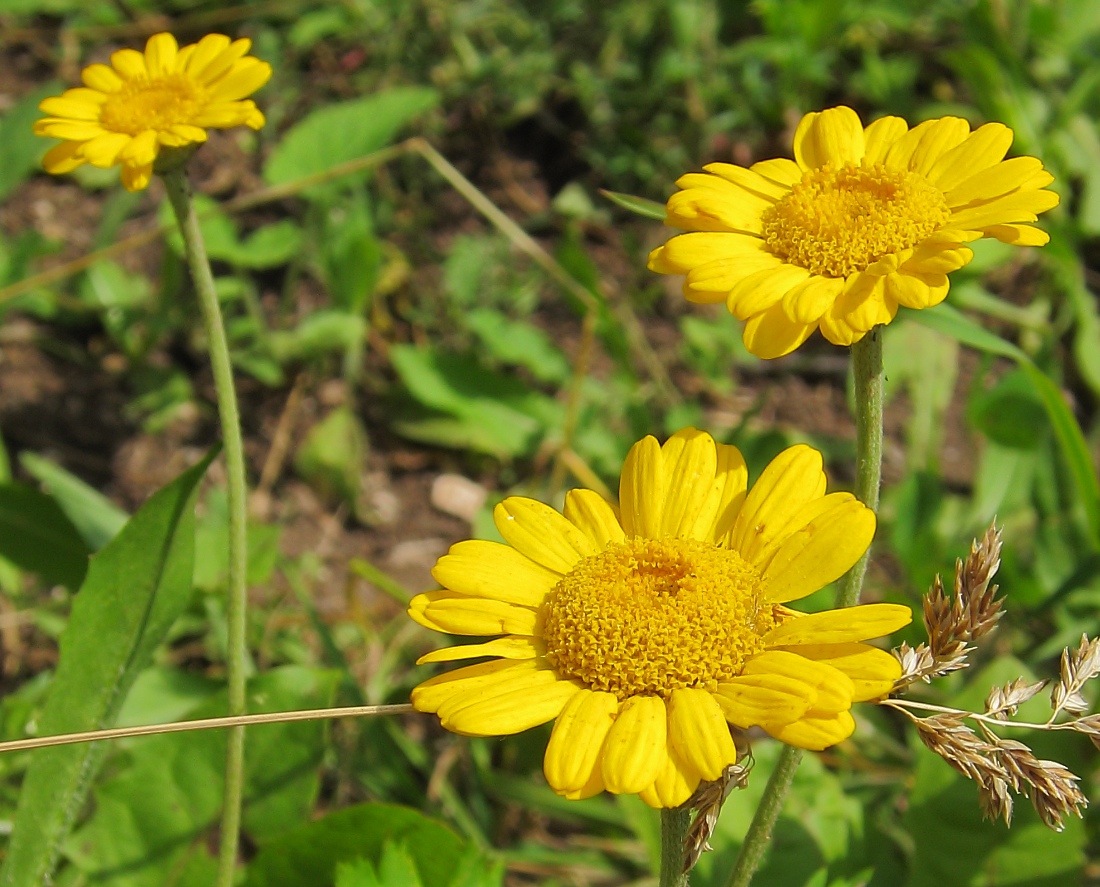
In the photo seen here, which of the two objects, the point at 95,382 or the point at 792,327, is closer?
the point at 792,327

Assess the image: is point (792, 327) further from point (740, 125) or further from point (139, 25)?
point (139, 25)

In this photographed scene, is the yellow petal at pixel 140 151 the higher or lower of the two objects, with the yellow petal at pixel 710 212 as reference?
higher

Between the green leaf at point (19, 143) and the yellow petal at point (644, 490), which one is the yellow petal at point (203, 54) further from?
the green leaf at point (19, 143)

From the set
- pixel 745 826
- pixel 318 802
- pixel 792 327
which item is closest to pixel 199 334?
pixel 318 802

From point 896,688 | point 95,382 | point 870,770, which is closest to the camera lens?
point 896,688

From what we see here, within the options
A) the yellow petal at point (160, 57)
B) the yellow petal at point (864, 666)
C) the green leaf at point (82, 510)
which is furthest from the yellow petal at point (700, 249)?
the green leaf at point (82, 510)

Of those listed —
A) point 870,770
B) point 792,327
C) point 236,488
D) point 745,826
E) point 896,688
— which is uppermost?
point 792,327

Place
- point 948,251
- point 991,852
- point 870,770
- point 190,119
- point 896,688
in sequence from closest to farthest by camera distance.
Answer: point 896,688 → point 948,251 → point 190,119 → point 991,852 → point 870,770

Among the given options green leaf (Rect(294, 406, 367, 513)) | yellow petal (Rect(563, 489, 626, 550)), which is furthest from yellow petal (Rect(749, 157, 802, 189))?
green leaf (Rect(294, 406, 367, 513))
